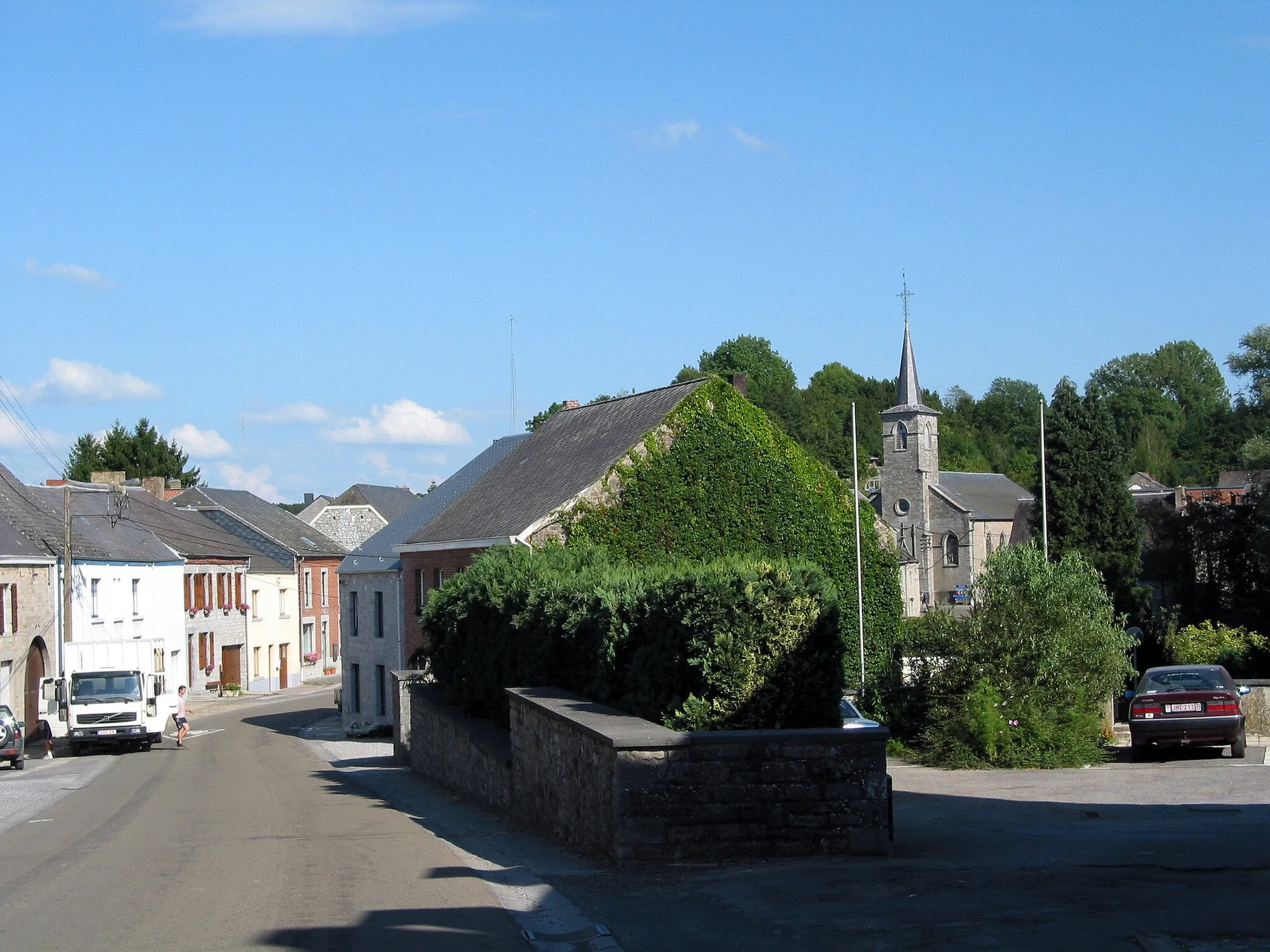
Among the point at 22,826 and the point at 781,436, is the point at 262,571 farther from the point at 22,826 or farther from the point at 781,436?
the point at 22,826

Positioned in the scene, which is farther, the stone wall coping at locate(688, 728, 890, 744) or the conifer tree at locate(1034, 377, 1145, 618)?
the conifer tree at locate(1034, 377, 1145, 618)

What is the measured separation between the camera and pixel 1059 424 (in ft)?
161

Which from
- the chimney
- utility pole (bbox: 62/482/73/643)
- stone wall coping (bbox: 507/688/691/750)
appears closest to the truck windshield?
utility pole (bbox: 62/482/73/643)

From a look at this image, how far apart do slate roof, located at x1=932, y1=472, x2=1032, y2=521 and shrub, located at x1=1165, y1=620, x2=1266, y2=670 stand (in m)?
56.4

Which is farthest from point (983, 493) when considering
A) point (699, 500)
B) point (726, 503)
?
point (699, 500)

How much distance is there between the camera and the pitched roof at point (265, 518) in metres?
65.8

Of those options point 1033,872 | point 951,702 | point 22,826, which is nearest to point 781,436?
point 951,702

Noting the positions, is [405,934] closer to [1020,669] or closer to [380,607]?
[1020,669]

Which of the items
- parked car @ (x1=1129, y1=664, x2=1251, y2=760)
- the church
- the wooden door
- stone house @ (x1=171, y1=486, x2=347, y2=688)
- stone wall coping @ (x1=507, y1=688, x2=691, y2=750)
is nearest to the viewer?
stone wall coping @ (x1=507, y1=688, x2=691, y2=750)

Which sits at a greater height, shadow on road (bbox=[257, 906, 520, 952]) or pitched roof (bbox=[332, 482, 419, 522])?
pitched roof (bbox=[332, 482, 419, 522])

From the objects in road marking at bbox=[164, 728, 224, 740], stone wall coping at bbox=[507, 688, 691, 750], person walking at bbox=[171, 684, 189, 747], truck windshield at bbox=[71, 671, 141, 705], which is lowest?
road marking at bbox=[164, 728, 224, 740]

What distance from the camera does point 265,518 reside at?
2702 inches

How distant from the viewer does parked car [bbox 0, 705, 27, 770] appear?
1155 inches

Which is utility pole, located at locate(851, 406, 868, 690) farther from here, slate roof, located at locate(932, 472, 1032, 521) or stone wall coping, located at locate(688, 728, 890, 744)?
slate roof, located at locate(932, 472, 1032, 521)
